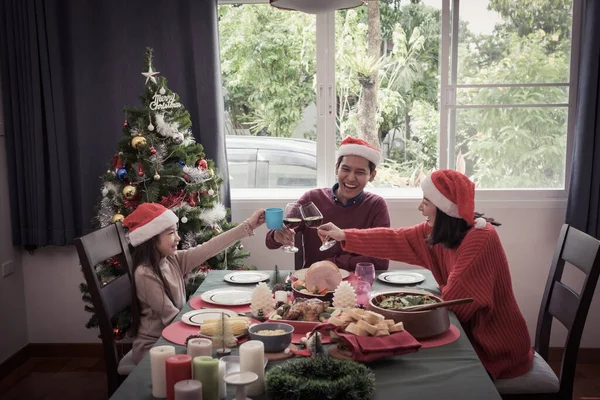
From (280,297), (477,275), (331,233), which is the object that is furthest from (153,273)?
(477,275)

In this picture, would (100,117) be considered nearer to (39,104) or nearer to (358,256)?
(39,104)

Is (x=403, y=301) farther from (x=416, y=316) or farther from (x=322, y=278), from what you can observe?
(x=322, y=278)

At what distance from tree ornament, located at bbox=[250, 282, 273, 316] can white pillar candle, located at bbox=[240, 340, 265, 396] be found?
0.53m

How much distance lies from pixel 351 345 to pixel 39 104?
259cm

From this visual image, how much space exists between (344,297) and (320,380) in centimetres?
60

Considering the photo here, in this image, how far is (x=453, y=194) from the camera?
88.4 inches

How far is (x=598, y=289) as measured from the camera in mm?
3553

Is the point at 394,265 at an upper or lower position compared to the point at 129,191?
lower

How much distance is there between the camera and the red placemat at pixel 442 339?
1.71 meters

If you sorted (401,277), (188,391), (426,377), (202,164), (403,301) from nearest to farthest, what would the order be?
(188,391), (426,377), (403,301), (401,277), (202,164)

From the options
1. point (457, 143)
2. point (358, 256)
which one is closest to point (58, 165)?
point (358, 256)

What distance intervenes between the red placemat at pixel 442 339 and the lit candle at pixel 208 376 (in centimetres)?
62

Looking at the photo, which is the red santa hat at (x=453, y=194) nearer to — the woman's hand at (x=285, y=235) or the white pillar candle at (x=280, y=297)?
the woman's hand at (x=285, y=235)

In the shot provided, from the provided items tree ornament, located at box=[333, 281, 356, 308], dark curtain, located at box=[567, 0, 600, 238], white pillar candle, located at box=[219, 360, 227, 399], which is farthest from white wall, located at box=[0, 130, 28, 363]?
dark curtain, located at box=[567, 0, 600, 238]
